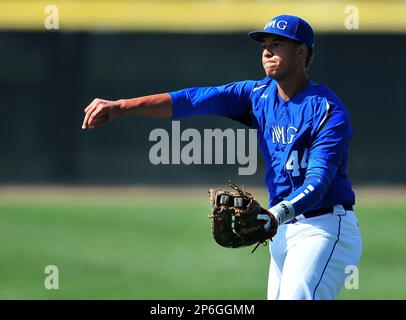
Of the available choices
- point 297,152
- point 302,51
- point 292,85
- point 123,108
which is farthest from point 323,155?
point 123,108

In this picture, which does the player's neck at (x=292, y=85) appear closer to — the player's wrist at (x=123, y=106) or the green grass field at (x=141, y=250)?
the player's wrist at (x=123, y=106)

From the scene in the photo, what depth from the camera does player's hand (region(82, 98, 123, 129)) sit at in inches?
167

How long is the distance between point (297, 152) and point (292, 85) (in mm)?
375

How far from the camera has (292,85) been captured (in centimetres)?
444

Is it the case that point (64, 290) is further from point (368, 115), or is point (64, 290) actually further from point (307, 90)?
point (368, 115)

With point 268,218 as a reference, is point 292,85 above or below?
above

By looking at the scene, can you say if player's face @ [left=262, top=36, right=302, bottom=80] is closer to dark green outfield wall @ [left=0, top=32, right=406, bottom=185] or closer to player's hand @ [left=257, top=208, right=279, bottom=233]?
player's hand @ [left=257, top=208, right=279, bottom=233]

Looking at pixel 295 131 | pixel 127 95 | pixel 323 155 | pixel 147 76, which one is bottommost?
pixel 323 155

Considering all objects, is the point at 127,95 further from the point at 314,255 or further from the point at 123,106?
the point at 314,255

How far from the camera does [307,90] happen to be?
4.43m

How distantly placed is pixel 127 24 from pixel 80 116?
195cm

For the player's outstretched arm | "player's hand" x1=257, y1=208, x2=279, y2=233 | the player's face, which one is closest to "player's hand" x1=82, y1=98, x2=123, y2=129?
the player's outstretched arm

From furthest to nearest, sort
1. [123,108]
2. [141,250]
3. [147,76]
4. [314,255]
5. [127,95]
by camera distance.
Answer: [147,76] < [127,95] < [141,250] < [123,108] < [314,255]

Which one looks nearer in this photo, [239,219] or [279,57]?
[239,219]
